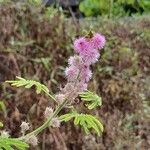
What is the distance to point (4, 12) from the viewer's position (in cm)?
521

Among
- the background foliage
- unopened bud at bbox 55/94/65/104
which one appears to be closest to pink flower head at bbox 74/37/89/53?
unopened bud at bbox 55/94/65/104

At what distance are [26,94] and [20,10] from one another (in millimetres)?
1063

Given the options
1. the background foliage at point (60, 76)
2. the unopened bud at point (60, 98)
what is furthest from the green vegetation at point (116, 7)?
the unopened bud at point (60, 98)

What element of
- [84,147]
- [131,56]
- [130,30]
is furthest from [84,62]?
[130,30]

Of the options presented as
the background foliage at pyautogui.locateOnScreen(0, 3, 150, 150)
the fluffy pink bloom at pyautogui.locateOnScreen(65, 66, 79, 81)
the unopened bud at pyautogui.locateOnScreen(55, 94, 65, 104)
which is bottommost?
the background foliage at pyautogui.locateOnScreen(0, 3, 150, 150)

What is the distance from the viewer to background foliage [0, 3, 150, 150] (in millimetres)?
4520

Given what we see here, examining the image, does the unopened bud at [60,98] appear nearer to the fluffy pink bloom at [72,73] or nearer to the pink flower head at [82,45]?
the fluffy pink bloom at [72,73]

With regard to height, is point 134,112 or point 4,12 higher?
point 4,12

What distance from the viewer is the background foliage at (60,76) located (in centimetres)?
452

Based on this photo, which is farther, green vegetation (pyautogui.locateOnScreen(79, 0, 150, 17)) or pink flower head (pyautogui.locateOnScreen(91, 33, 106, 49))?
green vegetation (pyautogui.locateOnScreen(79, 0, 150, 17))

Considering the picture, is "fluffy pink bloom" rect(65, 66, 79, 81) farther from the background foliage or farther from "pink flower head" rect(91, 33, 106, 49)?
A: the background foliage

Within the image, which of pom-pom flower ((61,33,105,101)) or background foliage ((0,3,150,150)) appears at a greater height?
pom-pom flower ((61,33,105,101))

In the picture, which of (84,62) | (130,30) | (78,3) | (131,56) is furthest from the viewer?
(78,3)

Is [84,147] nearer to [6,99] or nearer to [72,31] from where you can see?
[6,99]
